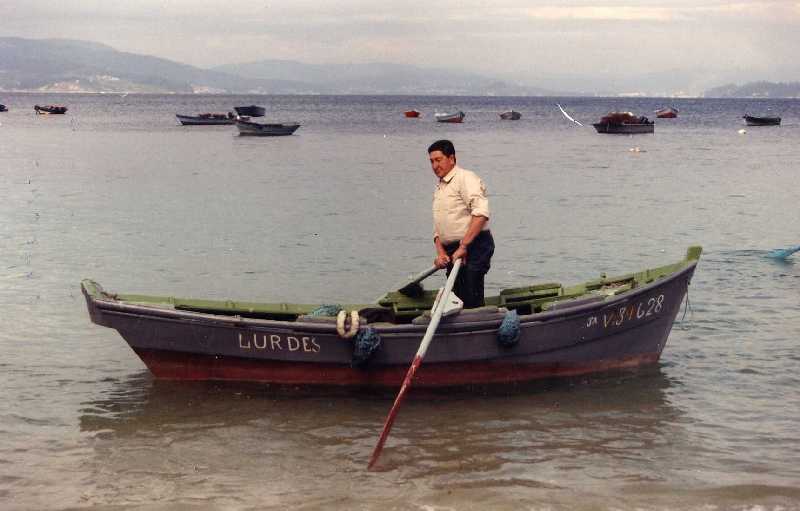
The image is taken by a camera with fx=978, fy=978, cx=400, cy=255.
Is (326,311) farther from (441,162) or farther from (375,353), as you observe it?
(441,162)

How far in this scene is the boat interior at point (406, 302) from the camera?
10.8 metres

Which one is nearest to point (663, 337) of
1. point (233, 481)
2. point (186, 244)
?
point (233, 481)

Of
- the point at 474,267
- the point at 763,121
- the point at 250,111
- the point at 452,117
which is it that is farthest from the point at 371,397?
the point at 452,117

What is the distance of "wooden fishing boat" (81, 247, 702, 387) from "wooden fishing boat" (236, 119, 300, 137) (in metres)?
57.1

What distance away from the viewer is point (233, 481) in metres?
8.43

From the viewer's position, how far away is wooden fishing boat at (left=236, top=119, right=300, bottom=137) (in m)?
67.1

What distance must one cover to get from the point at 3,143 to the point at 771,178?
143ft

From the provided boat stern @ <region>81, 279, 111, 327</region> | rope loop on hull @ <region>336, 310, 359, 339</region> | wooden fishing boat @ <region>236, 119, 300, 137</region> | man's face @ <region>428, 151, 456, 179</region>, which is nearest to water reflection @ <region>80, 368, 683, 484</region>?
rope loop on hull @ <region>336, 310, 359, 339</region>

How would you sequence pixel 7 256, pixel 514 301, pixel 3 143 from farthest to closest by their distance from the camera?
1. pixel 3 143
2. pixel 7 256
3. pixel 514 301

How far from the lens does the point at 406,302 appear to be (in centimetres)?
1152

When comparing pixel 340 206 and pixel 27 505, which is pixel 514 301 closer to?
pixel 27 505

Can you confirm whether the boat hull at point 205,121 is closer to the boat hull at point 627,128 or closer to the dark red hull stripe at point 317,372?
the boat hull at point 627,128

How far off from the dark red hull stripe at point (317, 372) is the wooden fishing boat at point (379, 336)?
0.04ft

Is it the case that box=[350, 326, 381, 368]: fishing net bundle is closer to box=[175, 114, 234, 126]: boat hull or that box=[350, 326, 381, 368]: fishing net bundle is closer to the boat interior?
the boat interior
